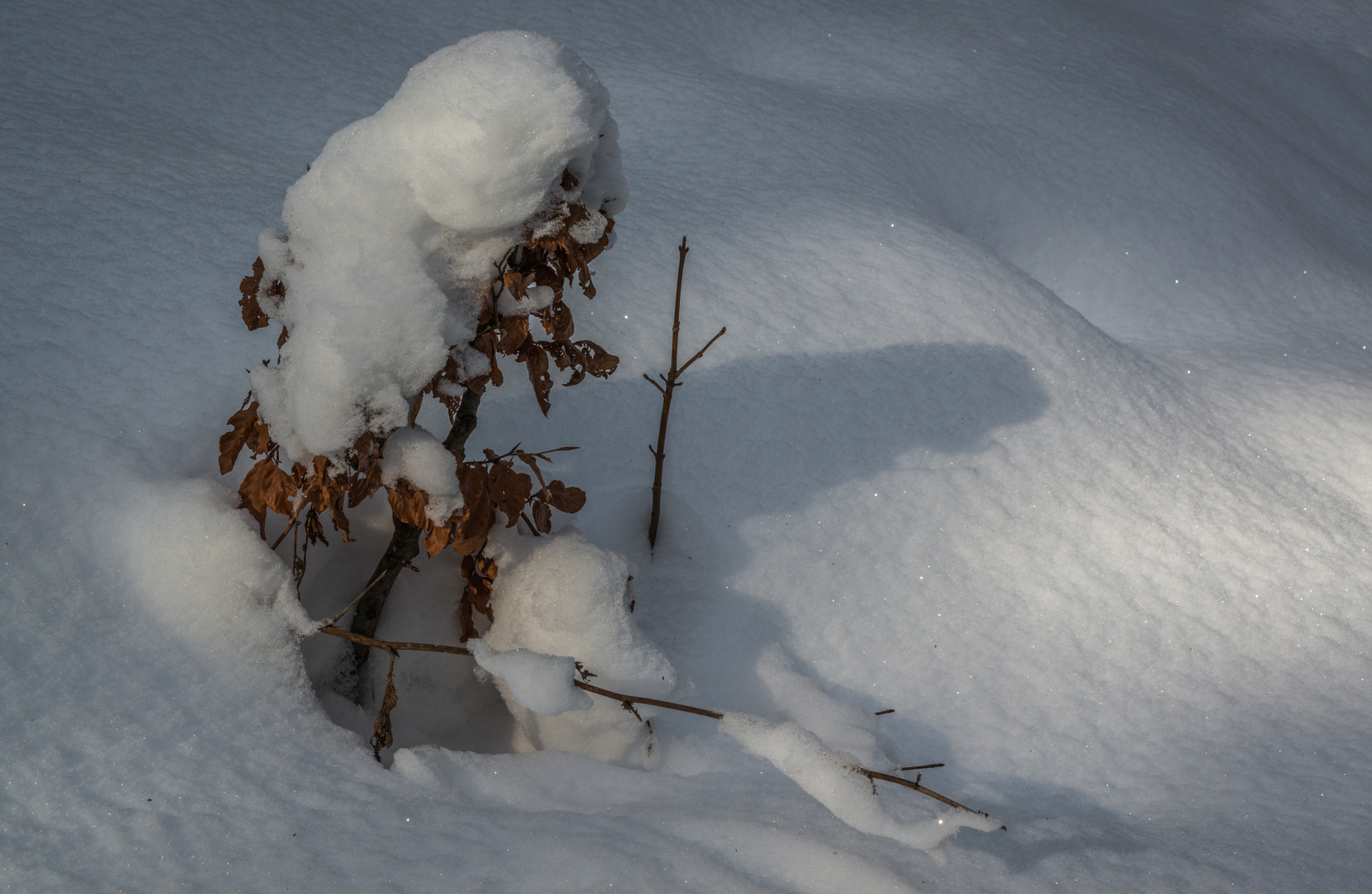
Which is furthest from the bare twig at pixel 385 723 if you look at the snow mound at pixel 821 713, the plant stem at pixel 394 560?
the snow mound at pixel 821 713

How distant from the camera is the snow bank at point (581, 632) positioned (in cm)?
134

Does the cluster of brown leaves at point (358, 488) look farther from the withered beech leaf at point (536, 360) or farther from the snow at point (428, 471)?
the withered beech leaf at point (536, 360)

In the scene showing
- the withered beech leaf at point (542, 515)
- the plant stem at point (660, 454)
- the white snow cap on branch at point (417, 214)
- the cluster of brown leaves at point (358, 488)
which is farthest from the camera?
the plant stem at point (660, 454)

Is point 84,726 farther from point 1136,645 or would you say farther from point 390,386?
point 1136,645

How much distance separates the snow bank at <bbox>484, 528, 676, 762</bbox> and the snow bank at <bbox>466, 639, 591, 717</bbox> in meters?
0.14

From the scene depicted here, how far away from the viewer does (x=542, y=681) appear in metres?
1.18

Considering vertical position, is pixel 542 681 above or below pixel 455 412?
below

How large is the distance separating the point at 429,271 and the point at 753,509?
0.81 metres

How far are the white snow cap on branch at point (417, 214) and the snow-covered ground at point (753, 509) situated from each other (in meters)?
0.34

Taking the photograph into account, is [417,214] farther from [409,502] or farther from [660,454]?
[660,454]

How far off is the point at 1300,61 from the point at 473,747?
531 centimetres

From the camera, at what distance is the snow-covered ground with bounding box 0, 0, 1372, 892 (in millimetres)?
1109

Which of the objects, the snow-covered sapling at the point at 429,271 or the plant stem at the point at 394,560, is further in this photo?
the plant stem at the point at 394,560

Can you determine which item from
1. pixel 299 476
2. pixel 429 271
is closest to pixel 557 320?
pixel 429 271
